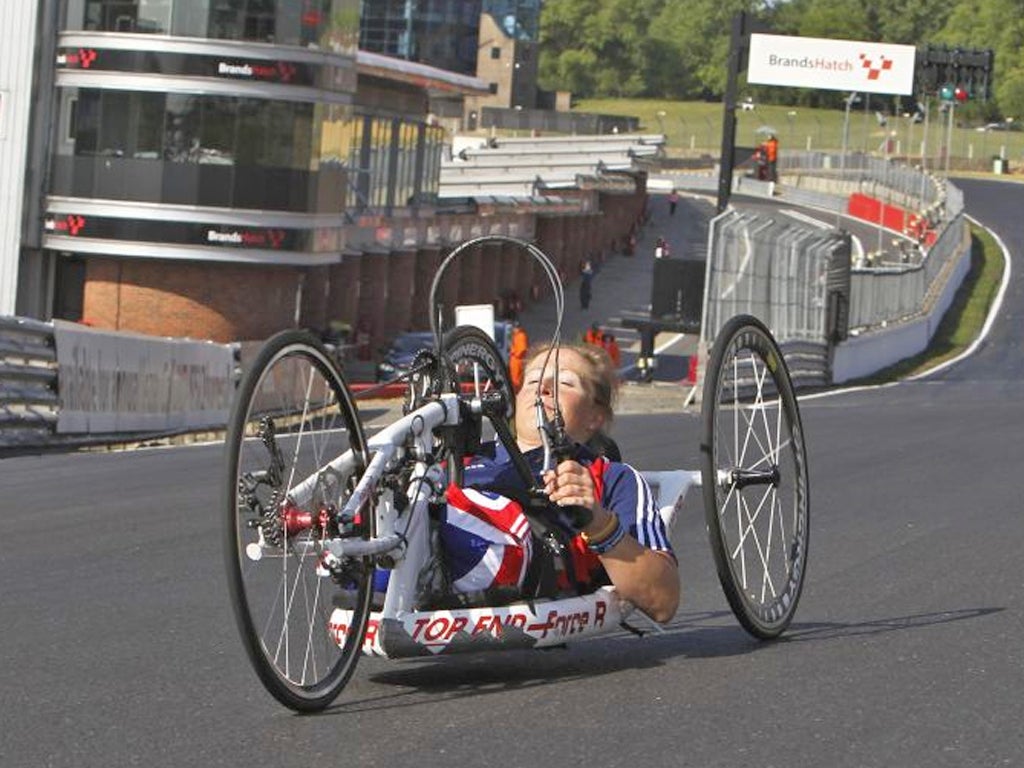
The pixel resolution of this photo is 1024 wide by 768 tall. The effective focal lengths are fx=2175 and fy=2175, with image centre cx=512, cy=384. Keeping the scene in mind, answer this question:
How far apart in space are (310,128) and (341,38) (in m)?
2.64

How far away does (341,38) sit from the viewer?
51031 millimetres

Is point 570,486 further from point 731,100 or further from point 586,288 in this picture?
point 586,288

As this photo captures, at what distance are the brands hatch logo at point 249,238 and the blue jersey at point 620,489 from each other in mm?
42264

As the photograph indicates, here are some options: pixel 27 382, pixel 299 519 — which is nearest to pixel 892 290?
pixel 27 382

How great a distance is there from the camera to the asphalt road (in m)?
5.18

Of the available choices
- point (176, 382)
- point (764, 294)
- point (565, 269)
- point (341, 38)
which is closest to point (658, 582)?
point (176, 382)

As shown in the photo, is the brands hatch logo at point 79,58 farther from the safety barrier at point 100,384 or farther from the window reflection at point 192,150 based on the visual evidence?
the safety barrier at point 100,384

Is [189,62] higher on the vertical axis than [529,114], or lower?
lower

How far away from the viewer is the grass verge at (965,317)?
43750 millimetres

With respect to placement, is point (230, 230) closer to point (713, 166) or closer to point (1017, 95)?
point (713, 166)

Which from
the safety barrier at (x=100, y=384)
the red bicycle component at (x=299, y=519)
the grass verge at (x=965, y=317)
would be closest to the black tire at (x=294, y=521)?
the red bicycle component at (x=299, y=519)

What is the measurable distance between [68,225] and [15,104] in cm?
287

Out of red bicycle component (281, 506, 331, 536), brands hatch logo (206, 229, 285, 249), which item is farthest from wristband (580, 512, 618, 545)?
brands hatch logo (206, 229, 285, 249)

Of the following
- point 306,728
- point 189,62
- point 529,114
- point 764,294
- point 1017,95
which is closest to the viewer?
point 306,728
